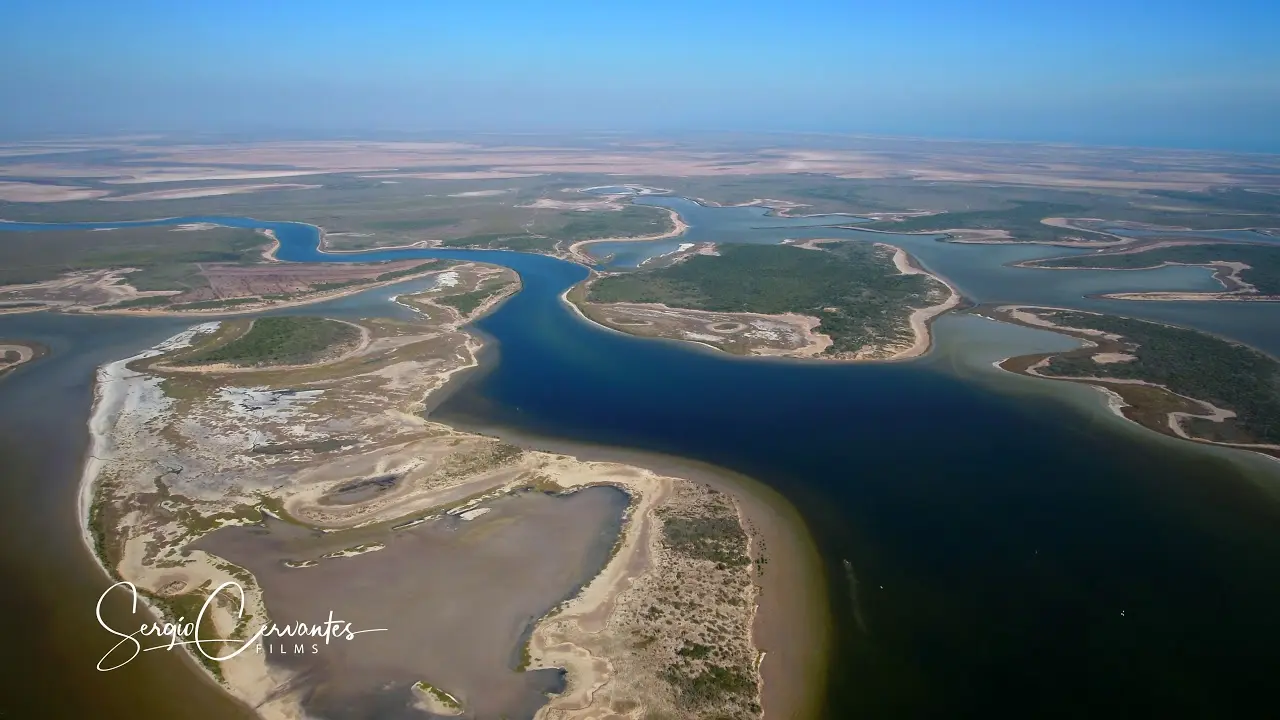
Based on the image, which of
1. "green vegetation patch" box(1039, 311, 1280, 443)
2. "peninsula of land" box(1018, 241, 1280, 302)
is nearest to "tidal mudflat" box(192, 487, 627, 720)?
"green vegetation patch" box(1039, 311, 1280, 443)

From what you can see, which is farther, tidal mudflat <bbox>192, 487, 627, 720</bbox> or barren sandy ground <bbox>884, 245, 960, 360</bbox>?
barren sandy ground <bbox>884, 245, 960, 360</bbox>

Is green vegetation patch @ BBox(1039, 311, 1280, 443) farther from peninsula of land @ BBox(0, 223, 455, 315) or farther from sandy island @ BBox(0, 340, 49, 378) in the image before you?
sandy island @ BBox(0, 340, 49, 378)

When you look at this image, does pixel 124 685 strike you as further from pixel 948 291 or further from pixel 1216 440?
pixel 948 291

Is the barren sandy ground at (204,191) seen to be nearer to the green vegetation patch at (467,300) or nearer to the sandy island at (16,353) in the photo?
the sandy island at (16,353)

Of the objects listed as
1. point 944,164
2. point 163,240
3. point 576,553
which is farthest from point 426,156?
point 576,553

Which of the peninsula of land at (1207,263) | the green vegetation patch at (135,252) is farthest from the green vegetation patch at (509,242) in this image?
the peninsula of land at (1207,263)

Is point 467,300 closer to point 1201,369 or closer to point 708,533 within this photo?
point 708,533
